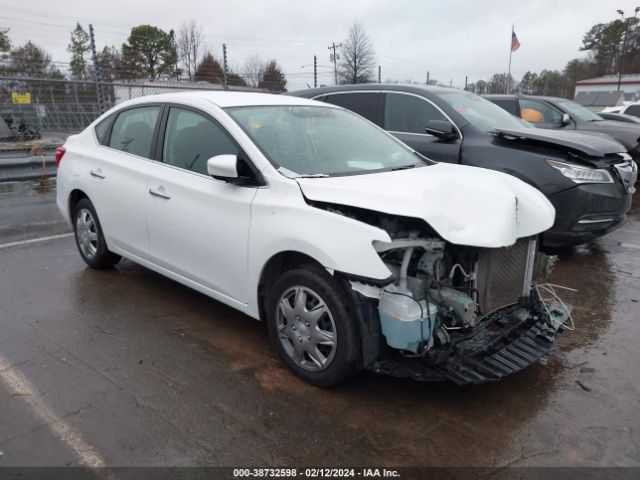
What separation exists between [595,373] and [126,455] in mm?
2916

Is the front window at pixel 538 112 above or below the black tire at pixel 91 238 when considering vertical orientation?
above

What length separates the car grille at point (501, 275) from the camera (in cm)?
312

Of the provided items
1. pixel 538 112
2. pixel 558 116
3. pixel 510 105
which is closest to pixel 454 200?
pixel 510 105

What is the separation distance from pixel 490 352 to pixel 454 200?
921 mm

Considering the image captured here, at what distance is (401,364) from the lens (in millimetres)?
2951

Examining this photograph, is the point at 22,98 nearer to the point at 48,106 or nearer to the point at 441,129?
the point at 48,106

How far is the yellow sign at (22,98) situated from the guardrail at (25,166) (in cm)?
338

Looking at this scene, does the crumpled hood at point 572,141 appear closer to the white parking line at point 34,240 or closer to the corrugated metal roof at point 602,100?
the white parking line at point 34,240

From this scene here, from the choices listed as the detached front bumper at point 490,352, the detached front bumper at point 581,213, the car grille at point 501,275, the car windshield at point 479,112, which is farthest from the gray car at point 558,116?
the detached front bumper at point 490,352

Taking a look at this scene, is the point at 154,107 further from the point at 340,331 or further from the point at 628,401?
the point at 628,401

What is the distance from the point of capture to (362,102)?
6.73 metres

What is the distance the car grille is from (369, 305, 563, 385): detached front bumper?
0.36 feet

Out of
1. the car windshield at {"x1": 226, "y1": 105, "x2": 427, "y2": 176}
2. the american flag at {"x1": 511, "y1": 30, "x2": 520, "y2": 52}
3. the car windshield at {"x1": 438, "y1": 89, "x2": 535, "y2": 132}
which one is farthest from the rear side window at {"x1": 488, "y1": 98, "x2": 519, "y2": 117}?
the american flag at {"x1": 511, "y1": 30, "x2": 520, "y2": 52}

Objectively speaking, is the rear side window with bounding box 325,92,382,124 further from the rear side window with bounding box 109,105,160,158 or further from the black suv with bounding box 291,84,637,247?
the rear side window with bounding box 109,105,160,158
